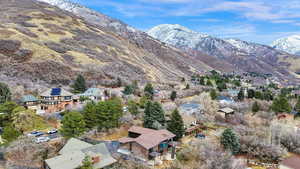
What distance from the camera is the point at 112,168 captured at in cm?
2255

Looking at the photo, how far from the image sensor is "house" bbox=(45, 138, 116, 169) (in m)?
21.0

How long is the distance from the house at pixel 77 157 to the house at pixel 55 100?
20239 mm

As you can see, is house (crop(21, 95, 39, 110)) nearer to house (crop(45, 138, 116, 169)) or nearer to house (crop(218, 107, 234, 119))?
house (crop(45, 138, 116, 169))

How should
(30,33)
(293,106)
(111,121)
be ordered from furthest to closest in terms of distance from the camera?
(30,33) < (293,106) < (111,121)

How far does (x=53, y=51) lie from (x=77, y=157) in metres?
61.3

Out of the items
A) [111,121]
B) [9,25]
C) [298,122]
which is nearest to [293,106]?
[298,122]

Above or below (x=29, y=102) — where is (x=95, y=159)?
below

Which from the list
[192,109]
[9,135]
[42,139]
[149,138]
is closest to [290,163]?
[149,138]

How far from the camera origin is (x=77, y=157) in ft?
72.2

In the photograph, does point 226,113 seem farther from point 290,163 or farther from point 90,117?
point 90,117

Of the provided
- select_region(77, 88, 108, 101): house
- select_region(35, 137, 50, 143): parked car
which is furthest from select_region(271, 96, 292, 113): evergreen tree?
select_region(35, 137, 50, 143): parked car

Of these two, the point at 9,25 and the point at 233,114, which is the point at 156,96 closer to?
the point at 233,114

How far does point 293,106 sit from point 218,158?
44.5m

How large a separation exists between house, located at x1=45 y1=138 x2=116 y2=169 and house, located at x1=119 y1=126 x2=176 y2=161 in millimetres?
4263
